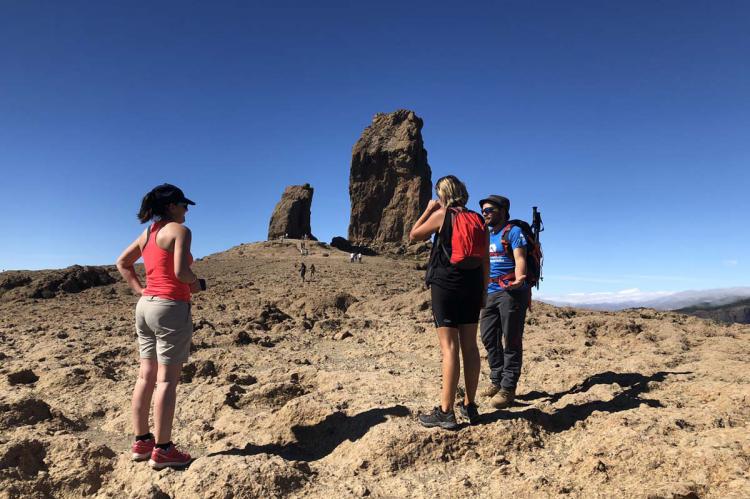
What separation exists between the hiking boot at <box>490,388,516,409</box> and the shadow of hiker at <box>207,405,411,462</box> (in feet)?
2.41

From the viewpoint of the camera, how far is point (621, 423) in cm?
313

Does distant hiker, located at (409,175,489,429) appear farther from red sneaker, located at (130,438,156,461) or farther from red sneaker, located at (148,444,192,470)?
red sneaker, located at (130,438,156,461)

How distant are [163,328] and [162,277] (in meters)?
0.32

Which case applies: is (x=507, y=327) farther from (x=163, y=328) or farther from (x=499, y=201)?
(x=163, y=328)

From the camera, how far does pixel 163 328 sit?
9.75 feet

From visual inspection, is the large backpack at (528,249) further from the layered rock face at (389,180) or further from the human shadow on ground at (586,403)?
the layered rock face at (389,180)

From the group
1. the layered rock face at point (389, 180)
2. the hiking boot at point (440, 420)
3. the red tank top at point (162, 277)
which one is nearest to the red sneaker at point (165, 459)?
the red tank top at point (162, 277)

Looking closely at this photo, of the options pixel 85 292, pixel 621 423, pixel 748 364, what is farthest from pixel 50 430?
pixel 85 292

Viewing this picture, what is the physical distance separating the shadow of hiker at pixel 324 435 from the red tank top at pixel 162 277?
1099 millimetres

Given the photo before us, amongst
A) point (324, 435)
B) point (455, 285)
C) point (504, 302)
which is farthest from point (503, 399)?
point (324, 435)

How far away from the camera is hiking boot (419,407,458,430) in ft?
10.6

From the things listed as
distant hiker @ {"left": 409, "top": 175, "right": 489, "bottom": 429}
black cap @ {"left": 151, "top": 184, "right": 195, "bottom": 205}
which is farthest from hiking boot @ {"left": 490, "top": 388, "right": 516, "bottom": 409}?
black cap @ {"left": 151, "top": 184, "right": 195, "bottom": 205}

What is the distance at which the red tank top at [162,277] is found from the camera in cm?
299

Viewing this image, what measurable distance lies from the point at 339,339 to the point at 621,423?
4.88 meters
